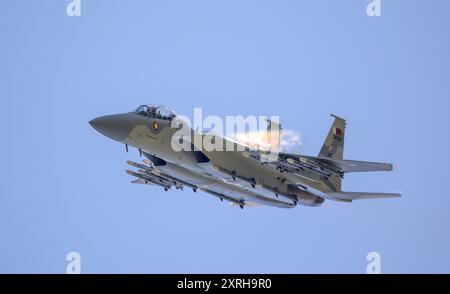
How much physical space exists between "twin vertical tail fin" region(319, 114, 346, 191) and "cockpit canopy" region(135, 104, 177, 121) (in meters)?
8.64

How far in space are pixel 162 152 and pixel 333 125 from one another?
9913mm

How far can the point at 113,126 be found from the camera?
34.0m

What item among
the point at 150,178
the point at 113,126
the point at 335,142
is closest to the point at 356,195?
the point at 335,142

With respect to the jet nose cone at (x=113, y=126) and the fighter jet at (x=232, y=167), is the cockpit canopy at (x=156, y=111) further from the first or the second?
the jet nose cone at (x=113, y=126)

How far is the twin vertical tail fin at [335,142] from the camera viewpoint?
134 ft

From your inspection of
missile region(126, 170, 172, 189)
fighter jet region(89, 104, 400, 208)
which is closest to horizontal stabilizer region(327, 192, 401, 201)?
fighter jet region(89, 104, 400, 208)

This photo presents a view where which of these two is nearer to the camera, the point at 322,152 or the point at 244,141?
the point at 244,141

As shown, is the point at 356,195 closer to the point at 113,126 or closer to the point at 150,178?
the point at 150,178

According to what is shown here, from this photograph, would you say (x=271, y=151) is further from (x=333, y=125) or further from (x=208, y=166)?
(x=333, y=125)

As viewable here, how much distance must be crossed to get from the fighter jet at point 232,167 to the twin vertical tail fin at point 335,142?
0.05 meters

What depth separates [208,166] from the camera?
35.7 m

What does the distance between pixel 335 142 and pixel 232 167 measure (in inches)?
264
